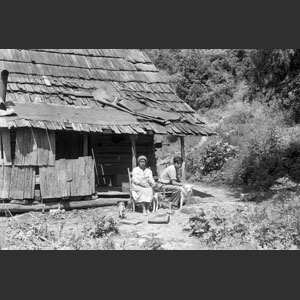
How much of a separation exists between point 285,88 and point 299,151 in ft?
10.4

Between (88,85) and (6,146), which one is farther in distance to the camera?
(88,85)

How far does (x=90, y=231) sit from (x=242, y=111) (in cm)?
1666

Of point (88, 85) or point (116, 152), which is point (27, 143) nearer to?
point (88, 85)

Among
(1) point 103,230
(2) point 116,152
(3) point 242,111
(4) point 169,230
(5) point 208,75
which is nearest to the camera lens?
(1) point 103,230

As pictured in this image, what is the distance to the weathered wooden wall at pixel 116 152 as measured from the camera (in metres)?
14.8

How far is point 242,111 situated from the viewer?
2520 centimetres

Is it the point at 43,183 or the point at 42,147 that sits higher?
the point at 42,147

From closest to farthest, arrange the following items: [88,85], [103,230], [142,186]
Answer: [103,230] → [142,186] → [88,85]

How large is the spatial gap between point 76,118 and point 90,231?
383cm

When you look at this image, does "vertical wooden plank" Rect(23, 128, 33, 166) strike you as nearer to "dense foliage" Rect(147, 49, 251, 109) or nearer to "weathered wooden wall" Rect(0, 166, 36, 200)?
"weathered wooden wall" Rect(0, 166, 36, 200)

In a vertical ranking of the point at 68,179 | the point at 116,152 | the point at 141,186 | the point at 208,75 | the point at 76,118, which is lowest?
the point at 141,186

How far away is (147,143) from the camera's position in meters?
15.3

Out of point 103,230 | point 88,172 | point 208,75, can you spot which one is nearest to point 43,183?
point 88,172

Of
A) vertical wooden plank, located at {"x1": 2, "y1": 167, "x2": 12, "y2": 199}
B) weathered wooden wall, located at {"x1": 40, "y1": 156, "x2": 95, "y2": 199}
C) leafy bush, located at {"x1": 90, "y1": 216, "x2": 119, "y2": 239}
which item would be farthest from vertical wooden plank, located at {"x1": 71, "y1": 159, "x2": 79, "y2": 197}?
leafy bush, located at {"x1": 90, "y1": 216, "x2": 119, "y2": 239}
